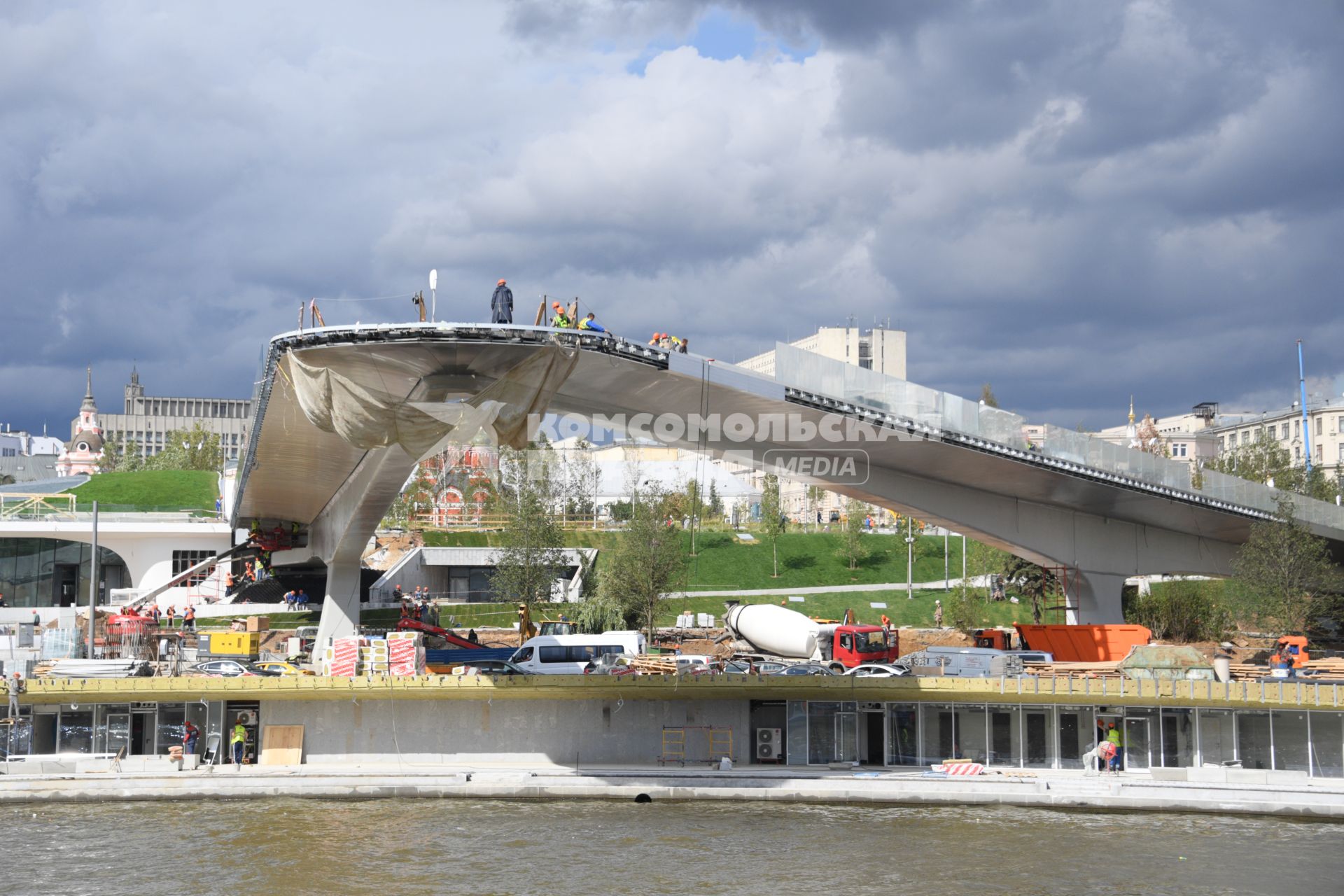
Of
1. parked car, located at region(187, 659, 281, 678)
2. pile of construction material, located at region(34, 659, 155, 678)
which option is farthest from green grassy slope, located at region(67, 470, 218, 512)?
pile of construction material, located at region(34, 659, 155, 678)

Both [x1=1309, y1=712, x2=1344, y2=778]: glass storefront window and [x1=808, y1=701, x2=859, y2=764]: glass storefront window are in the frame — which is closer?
[x1=1309, y1=712, x2=1344, y2=778]: glass storefront window

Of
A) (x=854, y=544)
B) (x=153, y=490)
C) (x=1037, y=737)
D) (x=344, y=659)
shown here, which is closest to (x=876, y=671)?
(x=1037, y=737)

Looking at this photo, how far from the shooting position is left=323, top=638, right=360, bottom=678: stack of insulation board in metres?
31.3

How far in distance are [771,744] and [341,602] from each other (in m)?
17.4

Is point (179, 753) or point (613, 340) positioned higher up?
point (613, 340)

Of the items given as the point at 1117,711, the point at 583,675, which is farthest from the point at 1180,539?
the point at 583,675

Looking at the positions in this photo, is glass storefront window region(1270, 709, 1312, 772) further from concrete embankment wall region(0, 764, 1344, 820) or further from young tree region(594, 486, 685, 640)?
young tree region(594, 486, 685, 640)

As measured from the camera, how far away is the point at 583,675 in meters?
30.9

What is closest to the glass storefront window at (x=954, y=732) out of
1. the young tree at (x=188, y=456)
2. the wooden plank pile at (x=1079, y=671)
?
the wooden plank pile at (x=1079, y=671)

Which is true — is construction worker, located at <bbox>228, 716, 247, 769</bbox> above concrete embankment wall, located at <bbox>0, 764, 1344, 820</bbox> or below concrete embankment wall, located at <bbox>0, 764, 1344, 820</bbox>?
above

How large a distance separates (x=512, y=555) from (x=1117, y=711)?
1303 inches

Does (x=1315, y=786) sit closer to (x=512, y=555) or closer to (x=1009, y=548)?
(x=1009, y=548)

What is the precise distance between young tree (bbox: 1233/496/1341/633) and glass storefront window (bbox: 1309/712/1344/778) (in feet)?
41.0

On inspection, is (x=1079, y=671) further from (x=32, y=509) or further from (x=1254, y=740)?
(x=32, y=509)
